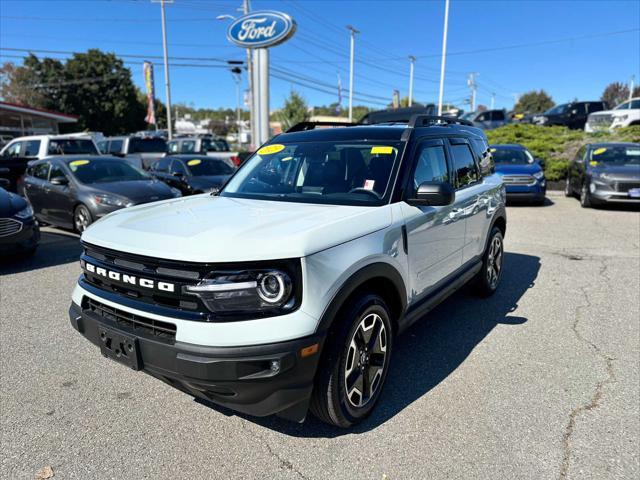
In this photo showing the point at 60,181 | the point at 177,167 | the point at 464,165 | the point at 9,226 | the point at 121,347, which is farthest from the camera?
the point at 177,167

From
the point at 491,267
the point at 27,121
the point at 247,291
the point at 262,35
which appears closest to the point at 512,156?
the point at 491,267

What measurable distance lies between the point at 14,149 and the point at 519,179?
47.3 feet

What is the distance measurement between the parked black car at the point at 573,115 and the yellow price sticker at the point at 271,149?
25.9 metres

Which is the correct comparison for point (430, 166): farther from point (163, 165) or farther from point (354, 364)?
point (163, 165)

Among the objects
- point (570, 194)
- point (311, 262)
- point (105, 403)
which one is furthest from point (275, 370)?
point (570, 194)

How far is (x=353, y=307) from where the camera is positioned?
8.64 ft

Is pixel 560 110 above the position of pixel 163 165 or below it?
above

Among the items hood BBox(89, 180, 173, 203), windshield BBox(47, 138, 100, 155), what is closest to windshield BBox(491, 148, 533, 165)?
hood BBox(89, 180, 173, 203)

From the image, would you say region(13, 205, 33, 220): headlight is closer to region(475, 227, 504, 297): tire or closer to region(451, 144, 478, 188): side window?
region(451, 144, 478, 188): side window

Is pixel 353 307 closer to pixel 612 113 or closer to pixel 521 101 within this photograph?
pixel 612 113

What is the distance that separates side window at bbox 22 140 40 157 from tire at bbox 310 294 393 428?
1312cm

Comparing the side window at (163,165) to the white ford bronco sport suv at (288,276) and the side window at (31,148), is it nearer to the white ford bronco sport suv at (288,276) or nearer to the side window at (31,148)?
the side window at (31,148)

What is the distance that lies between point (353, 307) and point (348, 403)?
58cm

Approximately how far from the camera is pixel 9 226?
247 inches
